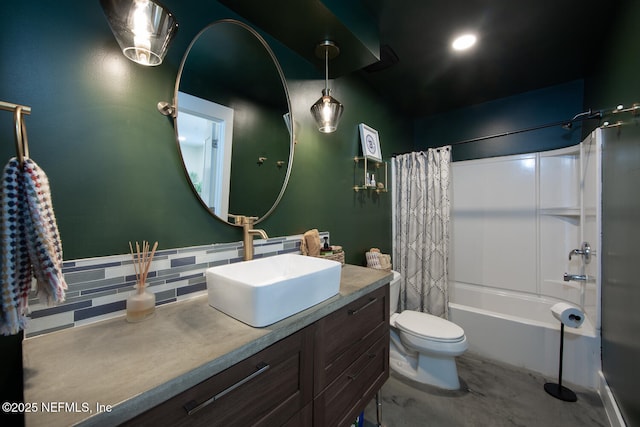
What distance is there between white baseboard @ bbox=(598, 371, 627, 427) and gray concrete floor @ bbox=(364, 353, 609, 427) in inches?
1.9

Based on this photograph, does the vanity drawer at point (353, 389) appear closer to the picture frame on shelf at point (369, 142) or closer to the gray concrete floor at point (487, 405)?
the gray concrete floor at point (487, 405)

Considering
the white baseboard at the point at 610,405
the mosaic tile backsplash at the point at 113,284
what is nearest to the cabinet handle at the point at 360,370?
the mosaic tile backsplash at the point at 113,284

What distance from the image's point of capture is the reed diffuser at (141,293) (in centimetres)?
82

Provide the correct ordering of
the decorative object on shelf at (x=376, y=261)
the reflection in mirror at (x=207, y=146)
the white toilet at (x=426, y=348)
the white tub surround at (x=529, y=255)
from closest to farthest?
the reflection in mirror at (x=207, y=146), the white toilet at (x=426, y=348), the white tub surround at (x=529, y=255), the decorative object on shelf at (x=376, y=261)

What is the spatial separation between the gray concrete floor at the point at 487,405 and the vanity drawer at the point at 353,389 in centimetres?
50

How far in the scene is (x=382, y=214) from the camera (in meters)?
2.50

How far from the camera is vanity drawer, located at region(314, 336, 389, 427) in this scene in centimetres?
94

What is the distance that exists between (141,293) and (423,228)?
91.6 inches

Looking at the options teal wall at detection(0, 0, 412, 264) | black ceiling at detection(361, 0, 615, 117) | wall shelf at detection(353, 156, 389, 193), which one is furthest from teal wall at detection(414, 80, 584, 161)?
teal wall at detection(0, 0, 412, 264)

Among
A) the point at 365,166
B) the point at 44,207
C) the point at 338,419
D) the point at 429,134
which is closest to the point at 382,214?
the point at 365,166

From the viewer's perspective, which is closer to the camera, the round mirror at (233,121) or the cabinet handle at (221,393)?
the cabinet handle at (221,393)

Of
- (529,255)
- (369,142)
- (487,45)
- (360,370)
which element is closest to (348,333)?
(360,370)

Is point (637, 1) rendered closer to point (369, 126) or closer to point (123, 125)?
point (369, 126)

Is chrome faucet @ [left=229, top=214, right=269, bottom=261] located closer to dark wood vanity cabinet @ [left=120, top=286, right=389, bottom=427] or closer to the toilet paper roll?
dark wood vanity cabinet @ [left=120, top=286, right=389, bottom=427]
